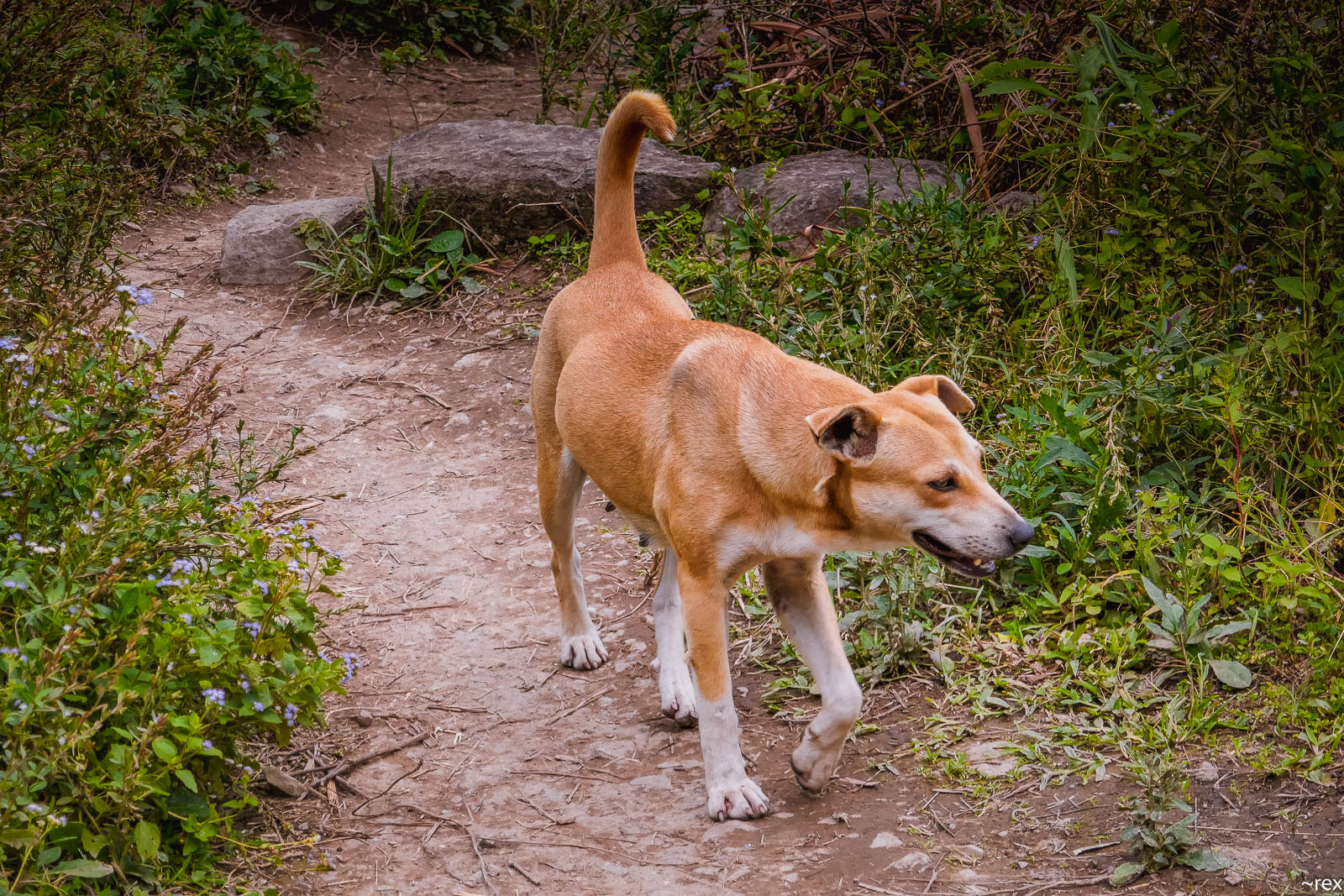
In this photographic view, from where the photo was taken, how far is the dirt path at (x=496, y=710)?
3479 millimetres

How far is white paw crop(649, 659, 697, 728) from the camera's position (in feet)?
14.3

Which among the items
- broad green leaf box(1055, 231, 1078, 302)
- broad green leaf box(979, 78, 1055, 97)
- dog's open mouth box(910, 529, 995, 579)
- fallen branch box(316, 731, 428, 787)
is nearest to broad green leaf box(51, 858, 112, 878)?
fallen branch box(316, 731, 428, 787)

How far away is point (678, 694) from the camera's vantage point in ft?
14.4

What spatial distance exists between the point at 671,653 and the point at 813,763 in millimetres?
954

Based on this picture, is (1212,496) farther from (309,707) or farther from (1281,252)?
(309,707)

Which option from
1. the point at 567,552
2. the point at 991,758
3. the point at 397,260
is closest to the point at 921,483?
the point at 991,758

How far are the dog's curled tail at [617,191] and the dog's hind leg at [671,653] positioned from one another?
1253 mm

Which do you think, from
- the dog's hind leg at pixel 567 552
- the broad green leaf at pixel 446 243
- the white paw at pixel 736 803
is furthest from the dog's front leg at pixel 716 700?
the broad green leaf at pixel 446 243

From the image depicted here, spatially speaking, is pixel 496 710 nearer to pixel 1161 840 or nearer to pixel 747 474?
pixel 747 474

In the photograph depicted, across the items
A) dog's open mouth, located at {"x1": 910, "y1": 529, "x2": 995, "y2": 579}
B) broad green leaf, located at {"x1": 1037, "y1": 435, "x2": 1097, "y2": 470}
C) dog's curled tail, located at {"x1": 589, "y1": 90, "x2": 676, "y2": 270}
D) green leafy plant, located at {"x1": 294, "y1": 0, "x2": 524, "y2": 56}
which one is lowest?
broad green leaf, located at {"x1": 1037, "y1": 435, "x2": 1097, "y2": 470}

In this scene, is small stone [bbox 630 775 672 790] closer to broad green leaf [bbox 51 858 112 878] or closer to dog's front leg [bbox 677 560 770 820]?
dog's front leg [bbox 677 560 770 820]

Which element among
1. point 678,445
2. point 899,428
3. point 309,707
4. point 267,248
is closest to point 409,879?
point 309,707

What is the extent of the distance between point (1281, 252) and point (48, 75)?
635 cm

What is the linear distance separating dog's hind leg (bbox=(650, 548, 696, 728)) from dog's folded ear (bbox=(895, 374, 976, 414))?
1.15 meters
